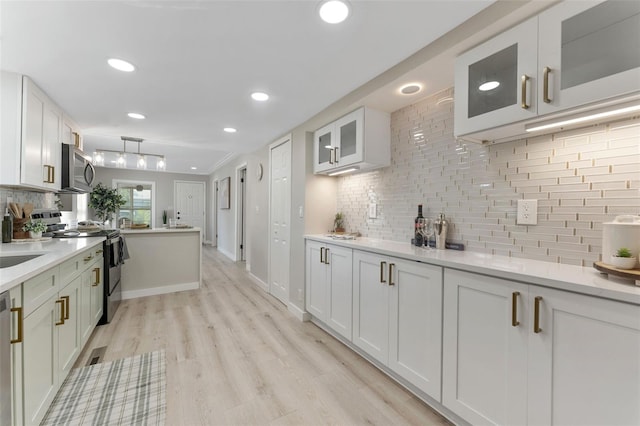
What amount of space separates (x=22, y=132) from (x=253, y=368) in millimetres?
2633

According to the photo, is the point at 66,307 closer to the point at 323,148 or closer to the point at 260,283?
the point at 323,148

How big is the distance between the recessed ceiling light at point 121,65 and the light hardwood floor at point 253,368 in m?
2.28

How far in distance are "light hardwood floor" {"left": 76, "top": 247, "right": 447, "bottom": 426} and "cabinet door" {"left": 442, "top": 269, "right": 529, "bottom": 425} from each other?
33cm

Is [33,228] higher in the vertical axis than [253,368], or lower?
higher

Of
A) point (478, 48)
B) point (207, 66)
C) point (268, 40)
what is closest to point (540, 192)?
point (478, 48)

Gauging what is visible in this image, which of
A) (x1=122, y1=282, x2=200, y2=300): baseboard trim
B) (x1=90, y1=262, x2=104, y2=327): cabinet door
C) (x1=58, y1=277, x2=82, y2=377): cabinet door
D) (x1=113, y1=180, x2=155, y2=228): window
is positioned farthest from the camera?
(x1=113, y1=180, x2=155, y2=228): window

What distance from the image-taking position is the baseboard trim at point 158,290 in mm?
3676

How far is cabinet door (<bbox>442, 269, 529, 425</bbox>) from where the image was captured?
3.90 feet

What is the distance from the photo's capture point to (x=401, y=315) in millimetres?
1777

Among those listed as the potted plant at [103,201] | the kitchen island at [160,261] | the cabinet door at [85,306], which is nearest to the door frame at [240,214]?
the kitchen island at [160,261]

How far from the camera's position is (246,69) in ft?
6.39

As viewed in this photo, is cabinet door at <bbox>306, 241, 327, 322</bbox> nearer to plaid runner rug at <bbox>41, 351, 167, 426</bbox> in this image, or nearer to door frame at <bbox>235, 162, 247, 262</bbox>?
plaid runner rug at <bbox>41, 351, 167, 426</bbox>

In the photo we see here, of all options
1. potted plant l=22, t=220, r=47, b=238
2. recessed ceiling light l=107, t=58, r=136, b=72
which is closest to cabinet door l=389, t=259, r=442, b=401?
recessed ceiling light l=107, t=58, r=136, b=72

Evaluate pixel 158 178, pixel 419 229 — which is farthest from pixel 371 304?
pixel 158 178
